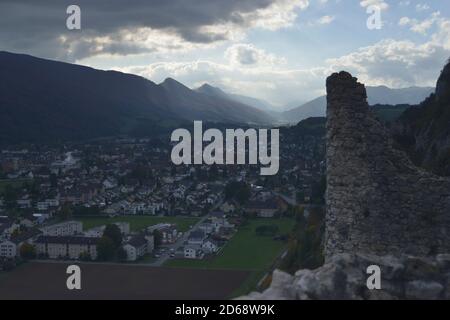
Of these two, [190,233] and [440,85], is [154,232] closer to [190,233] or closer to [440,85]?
[190,233]

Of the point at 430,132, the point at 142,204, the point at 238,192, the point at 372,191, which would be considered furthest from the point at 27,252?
the point at 372,191

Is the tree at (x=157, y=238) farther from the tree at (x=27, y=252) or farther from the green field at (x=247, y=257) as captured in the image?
the tree at (x=27, y=252)

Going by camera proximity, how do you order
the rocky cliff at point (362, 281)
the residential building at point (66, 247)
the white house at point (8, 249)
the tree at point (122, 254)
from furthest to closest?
1. the white house at point (8, 249)
2. the residential building at point (66, 247)
3. the tree at point (122, 254)
4. the rocky cliff at point (362, 281)

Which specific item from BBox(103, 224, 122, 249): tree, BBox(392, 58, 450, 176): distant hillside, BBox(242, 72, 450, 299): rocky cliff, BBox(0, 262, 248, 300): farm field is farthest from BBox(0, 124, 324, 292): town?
BBox(242, 72, 450, 299): rocky cliff

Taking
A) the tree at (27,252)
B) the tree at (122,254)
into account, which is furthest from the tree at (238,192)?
the tree at (27,252)

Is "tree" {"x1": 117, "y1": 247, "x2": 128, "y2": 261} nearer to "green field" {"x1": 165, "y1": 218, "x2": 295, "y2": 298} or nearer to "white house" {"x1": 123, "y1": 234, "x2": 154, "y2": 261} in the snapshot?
"white house" {"x1": 123, "y1": 234, "x2": 154, "y2": 261}
